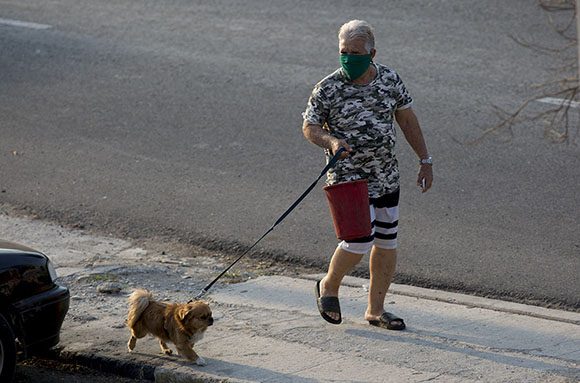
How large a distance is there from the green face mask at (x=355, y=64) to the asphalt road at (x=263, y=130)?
1.92m

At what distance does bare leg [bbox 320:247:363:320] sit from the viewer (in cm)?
652

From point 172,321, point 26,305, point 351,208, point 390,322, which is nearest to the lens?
point 26,305

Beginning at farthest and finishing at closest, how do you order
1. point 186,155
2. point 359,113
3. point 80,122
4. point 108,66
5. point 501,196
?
point 108,66 < point 80,122 < point 186,155 < point 501,196 < point 359,113

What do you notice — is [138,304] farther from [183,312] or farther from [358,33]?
[358,33]

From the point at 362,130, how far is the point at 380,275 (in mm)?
906

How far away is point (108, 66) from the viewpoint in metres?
12.6

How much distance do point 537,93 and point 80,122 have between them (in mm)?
4479

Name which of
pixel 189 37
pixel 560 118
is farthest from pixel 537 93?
pixel 189 37

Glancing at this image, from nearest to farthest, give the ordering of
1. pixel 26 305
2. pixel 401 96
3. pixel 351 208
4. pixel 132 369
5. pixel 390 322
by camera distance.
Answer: pixel 26 305 → pixel 132 369 → pixel 351 208 → pixel 401 96 → pixel 390 322

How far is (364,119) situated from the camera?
20.9 ft

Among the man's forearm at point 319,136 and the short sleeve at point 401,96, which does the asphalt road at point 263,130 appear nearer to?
the short sleeve at point 401,96

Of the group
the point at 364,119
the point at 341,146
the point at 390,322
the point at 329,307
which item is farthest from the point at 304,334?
the point at 364,119

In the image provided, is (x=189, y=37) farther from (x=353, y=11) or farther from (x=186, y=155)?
(x=186, y=155)

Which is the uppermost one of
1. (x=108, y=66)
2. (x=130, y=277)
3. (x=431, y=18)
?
(x=431, y=18)
